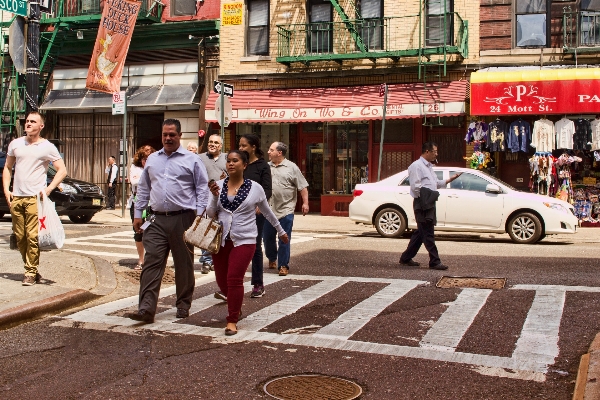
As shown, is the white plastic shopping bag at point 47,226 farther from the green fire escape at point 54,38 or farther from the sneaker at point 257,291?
the green fire escape at point 54,38

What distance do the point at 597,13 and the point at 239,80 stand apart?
34.5ft

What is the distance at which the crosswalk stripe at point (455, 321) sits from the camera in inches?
245

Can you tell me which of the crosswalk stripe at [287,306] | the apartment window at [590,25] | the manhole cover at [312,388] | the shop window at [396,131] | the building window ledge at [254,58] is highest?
the apartment window at [590,25]

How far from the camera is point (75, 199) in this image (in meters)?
18.9

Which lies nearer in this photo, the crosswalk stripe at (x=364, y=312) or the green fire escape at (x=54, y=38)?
the crosswalk stripe at (x=364, y=312)

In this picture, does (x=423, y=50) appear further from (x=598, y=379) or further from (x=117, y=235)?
(x=598, y=379)

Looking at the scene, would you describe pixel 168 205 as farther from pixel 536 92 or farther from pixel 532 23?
pixel 532 23

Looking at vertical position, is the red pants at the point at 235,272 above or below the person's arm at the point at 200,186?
below

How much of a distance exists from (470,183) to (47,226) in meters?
9.58

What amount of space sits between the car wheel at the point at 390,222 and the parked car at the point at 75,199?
739 centimetres

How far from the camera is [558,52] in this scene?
2075 centimetres

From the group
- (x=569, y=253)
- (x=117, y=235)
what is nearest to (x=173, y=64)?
(x=117, y=235)

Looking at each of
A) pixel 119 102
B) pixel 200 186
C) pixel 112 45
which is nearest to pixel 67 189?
pixel 119 102

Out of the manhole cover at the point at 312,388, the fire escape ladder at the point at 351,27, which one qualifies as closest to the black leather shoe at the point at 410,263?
the manhole cover at the point at 312,388
